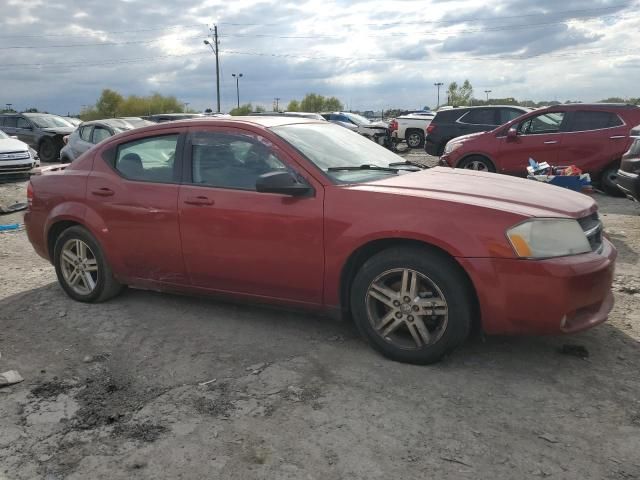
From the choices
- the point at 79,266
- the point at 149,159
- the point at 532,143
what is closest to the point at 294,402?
the point at 149,159

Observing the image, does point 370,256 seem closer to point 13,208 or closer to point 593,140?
point 593,140

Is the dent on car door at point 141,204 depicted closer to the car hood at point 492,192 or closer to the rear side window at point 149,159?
the rear side window at point 149,159

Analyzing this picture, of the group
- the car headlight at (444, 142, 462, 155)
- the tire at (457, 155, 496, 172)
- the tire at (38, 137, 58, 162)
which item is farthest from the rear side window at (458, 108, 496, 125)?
the tire at (38, 137, 58, 162)

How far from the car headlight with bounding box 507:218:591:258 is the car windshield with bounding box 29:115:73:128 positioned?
19542 millimetres

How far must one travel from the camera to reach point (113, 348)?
13.4 feet

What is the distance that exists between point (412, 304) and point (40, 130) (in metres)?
18.9

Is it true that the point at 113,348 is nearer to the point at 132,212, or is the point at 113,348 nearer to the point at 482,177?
the point at 132,212

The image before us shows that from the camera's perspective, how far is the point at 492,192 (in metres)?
3.77

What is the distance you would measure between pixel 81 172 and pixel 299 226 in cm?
224

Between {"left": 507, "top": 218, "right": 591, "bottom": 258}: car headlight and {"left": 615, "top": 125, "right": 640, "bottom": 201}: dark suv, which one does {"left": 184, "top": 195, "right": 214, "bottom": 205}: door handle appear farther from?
{"left": 615, "top": 125, "right": 640, "bottom": 201}: dark suv

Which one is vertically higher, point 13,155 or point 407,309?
point 13,155

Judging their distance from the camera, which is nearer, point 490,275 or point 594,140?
point 490,275

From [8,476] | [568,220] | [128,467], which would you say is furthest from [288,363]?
[568,220]

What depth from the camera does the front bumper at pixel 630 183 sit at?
727cm
